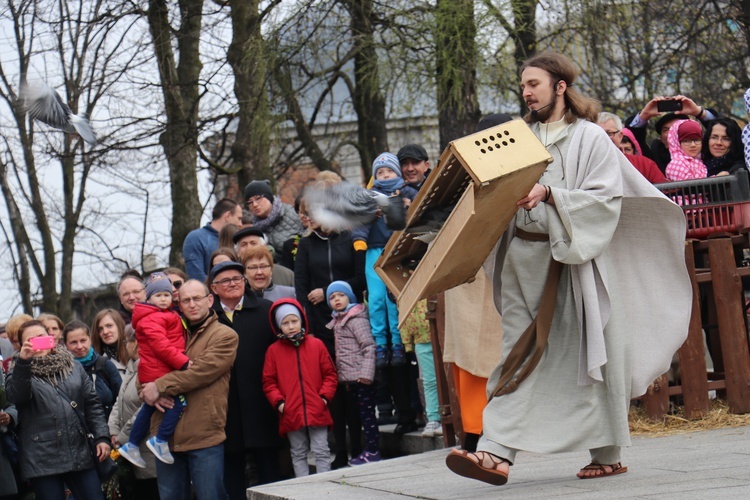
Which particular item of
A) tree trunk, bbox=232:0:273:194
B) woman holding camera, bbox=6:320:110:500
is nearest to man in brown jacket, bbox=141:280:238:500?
woman holding camera, bbox=6:320:110:500

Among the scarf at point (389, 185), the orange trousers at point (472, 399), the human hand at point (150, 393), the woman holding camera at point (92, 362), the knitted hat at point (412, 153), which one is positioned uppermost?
the knitted hat at point (412, 153)

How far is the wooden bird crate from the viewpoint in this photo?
15.5ft

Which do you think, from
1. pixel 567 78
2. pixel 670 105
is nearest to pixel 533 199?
pixel 567 78

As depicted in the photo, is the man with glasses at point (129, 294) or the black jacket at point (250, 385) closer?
the black jacket at point (250, 385)

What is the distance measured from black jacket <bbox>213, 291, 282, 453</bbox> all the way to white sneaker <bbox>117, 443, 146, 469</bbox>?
2.12 feet

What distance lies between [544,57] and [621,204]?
31.2 inches

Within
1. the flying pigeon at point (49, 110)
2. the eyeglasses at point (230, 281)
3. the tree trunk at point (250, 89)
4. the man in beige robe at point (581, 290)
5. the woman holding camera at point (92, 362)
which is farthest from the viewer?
the tree trunk at point (250, 89)

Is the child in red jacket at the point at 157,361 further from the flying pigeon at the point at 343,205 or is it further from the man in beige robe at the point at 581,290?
the man in beige robe at the point at 581,290

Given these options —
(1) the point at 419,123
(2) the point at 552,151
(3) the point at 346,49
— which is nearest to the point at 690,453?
(2) the point at 552,151

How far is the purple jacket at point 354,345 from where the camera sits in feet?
27.5

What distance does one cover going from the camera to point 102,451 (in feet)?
26.7

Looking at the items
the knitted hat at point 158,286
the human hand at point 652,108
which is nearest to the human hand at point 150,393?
the knitted hat at point 158,286

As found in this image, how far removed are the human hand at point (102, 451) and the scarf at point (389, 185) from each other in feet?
8.86

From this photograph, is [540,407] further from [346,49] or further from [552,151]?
[346,49]
